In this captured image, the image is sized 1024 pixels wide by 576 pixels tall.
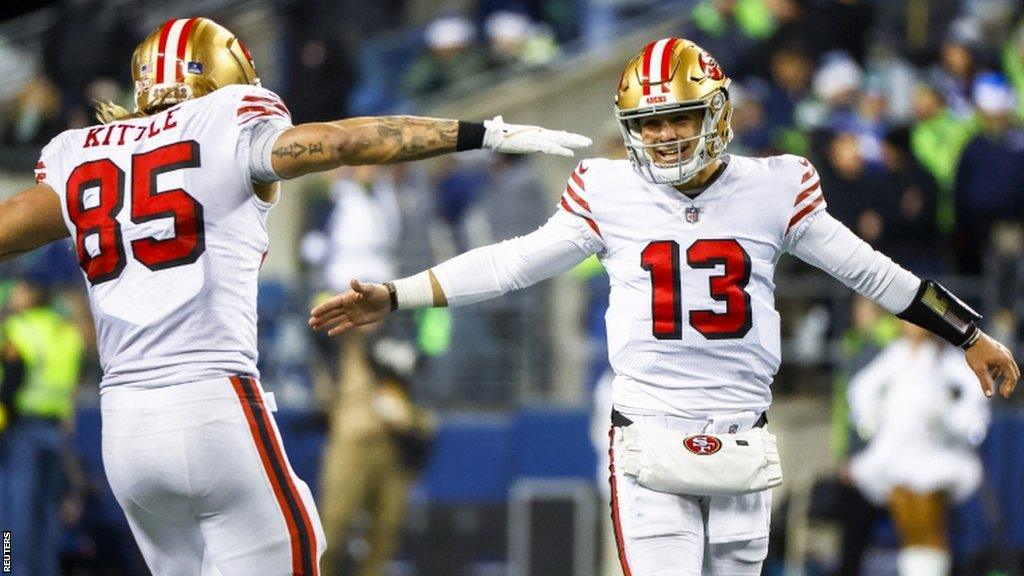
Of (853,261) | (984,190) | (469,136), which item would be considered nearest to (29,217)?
(469,136)

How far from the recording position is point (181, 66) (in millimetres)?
5473

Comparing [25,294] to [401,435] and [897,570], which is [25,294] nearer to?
[401,435]

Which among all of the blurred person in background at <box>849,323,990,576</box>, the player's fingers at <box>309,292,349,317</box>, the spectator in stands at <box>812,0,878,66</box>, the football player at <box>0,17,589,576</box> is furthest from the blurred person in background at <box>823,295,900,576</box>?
the football player at <box>0,17,589,576</box>

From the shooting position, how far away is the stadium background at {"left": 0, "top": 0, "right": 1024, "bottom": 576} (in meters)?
11.0

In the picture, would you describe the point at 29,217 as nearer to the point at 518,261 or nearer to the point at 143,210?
the point at 143,210

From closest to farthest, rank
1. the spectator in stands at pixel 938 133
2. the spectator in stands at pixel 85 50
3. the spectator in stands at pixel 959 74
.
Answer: the spectator in stands at pixel 938 133
the spectator in stands at pixel 959 74
the spectator in stands at pixel 85 50

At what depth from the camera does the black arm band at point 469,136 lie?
5.32 metres

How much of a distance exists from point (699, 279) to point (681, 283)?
0.06 m

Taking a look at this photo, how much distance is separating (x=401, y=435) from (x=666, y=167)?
5746mm

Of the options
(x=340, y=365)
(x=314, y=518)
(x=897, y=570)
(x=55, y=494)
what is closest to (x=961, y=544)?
(x=897, y=570)

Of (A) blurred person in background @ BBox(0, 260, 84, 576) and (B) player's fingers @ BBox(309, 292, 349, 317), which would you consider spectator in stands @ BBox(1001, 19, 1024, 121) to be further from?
(B) player's fingers @ BBox(309, 292, 349, 317)

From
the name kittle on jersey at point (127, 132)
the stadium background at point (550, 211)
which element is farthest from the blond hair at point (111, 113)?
the stadium background at point (550, 211)

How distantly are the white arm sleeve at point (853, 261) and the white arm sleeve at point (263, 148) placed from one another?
1650mm

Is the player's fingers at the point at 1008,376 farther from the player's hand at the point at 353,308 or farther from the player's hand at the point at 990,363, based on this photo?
the player's hand at the point at 353,308
